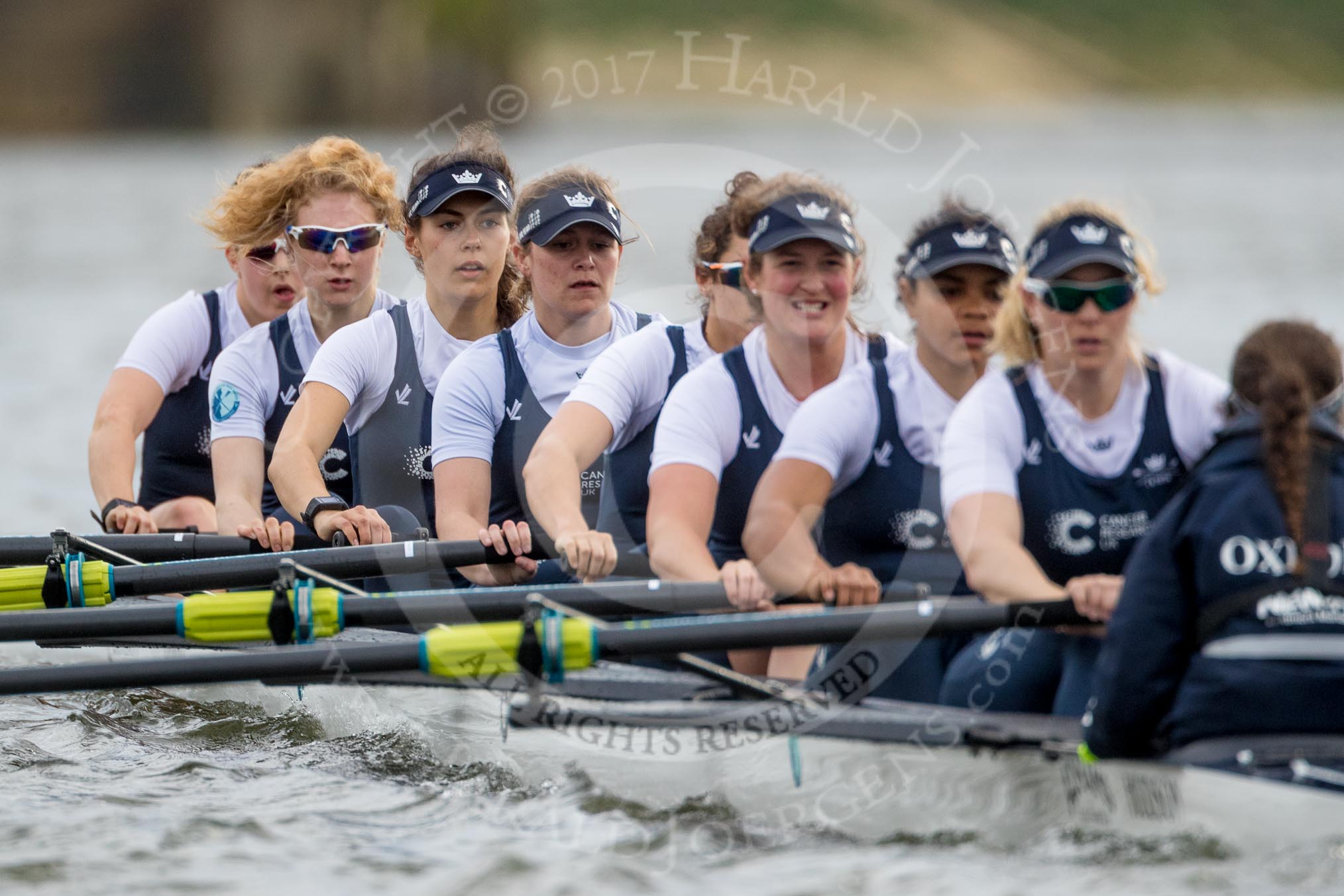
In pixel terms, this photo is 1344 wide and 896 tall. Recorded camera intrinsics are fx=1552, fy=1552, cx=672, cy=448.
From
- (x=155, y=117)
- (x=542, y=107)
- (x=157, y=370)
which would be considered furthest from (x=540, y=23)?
(x=157, y=370)

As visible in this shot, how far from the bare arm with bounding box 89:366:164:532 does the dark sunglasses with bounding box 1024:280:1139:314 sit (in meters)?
4.11

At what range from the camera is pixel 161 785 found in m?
4.84

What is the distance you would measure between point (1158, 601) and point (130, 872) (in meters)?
2.66

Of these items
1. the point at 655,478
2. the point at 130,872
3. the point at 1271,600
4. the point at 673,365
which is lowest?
the point at 130,872

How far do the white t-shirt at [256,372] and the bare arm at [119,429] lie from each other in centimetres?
54

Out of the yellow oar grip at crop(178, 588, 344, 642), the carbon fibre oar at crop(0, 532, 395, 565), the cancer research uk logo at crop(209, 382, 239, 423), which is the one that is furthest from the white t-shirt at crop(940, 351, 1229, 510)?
the cancer research uk logo at crop(209, 382, 239, 423)

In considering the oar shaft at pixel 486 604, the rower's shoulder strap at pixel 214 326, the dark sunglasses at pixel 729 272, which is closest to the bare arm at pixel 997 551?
the oar shaft at pixel 486 604

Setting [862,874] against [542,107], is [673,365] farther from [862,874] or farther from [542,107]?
[542,107]

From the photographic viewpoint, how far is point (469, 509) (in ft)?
17.1

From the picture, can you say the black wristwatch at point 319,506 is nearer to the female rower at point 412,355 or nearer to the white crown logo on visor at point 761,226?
the female rower at point 412,355

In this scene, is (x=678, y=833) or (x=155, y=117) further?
(x=155, y=117)

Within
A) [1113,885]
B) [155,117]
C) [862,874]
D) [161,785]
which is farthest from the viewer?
[155,117]

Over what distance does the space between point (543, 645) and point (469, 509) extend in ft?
4.18

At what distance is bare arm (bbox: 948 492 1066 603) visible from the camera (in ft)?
12.3
